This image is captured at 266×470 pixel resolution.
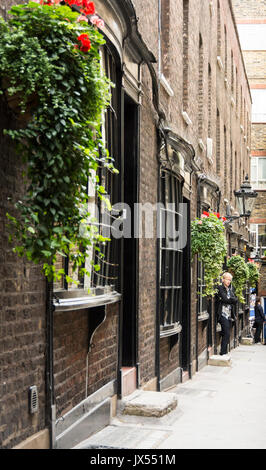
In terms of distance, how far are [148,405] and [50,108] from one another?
4421 millimetres

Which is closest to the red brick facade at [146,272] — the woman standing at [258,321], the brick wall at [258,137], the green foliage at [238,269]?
the green foliage at [238,269]

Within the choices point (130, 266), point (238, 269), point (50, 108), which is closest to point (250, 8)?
point (238, 269)

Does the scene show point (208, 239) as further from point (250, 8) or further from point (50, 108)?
point (250, 8)

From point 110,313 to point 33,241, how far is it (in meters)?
3.48

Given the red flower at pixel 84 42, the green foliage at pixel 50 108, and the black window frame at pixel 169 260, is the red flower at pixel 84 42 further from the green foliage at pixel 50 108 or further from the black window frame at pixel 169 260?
the black window frame at pixel 169 260

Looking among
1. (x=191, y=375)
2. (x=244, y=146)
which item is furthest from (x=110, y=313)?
(x=244, y=146)

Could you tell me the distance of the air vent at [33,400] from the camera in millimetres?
5016

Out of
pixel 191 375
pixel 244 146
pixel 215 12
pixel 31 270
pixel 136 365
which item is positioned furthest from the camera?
pixel 244 146

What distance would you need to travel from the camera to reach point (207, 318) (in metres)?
16.2

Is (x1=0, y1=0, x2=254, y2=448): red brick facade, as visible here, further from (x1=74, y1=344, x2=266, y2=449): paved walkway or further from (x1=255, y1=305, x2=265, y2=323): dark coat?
(x1=255, y1=305, x2=265, y2=323): dark coat

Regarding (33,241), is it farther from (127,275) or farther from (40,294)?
(127,275)

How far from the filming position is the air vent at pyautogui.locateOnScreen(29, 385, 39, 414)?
197 inches

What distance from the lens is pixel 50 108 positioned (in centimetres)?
405

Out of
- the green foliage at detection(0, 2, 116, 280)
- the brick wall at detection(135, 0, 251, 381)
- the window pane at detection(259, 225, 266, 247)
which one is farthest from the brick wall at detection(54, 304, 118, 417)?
the window pane at detection(259, 225, 266, 247)
